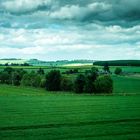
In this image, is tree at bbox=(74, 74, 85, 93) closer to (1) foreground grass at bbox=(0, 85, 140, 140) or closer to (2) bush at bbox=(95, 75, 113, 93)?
(2) bush at bbox=(95, 75, 113, 93)

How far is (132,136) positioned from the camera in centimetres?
2781

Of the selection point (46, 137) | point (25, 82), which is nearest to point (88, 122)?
point (46, 137)

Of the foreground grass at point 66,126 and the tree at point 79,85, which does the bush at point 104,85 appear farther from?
the foreground grass at point 66,126

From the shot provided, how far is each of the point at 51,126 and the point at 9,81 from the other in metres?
108

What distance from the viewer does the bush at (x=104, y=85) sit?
9989cm

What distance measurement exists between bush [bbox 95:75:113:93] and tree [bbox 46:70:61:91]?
13612mm

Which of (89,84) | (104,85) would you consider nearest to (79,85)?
(89,84)

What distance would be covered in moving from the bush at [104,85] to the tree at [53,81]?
13612 mm

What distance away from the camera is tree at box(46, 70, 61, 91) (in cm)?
10981

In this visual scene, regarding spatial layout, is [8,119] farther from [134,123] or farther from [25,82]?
[25,82]

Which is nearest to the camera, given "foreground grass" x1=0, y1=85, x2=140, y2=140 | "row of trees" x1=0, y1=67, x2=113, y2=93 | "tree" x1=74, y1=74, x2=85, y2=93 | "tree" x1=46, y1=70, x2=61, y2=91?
"foreground grass" x1=0, y1=85, x2=140, y2=140

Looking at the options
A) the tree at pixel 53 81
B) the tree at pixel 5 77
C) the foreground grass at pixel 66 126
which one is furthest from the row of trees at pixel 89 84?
the foreground grass at pixel 66 126

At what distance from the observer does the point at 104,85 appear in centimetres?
10000

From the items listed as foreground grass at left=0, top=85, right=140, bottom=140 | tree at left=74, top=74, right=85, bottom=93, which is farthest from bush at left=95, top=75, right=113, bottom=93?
foreground grass at left=0, top=85, right=140, bottom=140
